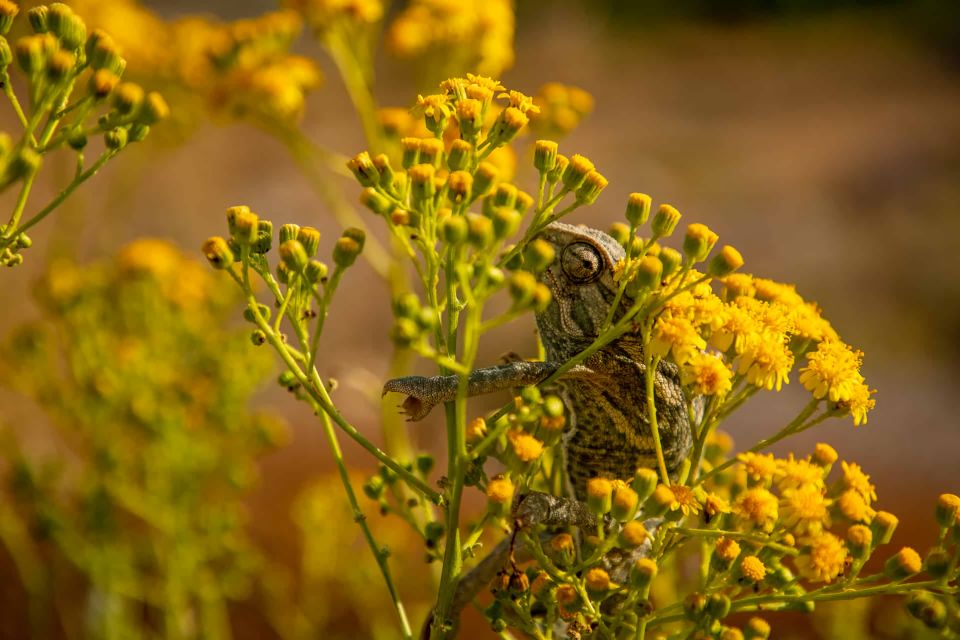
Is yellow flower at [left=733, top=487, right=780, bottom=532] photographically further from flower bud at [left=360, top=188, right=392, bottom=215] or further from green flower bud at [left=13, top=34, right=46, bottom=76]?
green flower bud at [left=13, top=34, right=46, bottom=76]

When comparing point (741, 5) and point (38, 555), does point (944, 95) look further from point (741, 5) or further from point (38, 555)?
point (38, 555)

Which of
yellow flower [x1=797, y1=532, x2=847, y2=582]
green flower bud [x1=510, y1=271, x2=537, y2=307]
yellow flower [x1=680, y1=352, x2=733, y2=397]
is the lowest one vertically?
yellow flower [x1=797, y1=532, x2=847, y2=582]

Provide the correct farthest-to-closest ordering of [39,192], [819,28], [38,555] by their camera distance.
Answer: [819,28] → [39,192] → [38,555]

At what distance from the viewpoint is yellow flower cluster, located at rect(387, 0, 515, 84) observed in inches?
38.3

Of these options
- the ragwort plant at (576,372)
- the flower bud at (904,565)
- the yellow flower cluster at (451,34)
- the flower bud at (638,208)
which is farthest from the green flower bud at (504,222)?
the yellow flower cluster at (451,34)

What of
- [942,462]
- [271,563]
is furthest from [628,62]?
[271,563]

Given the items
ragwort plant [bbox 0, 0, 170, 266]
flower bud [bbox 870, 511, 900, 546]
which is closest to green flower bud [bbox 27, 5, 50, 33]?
ragwort plant [bbox 0, 0, 170, 266]

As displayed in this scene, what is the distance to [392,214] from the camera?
0.54 metres

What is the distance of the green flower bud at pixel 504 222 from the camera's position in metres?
0.46

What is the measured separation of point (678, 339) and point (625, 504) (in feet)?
0.35

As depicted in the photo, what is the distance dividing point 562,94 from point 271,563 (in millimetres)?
1208

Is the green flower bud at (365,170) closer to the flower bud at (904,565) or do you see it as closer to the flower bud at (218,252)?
the flower bud at (218,252)

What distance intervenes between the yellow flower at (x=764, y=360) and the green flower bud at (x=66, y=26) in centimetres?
47

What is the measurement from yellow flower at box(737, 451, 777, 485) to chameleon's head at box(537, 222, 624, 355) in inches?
5.5
